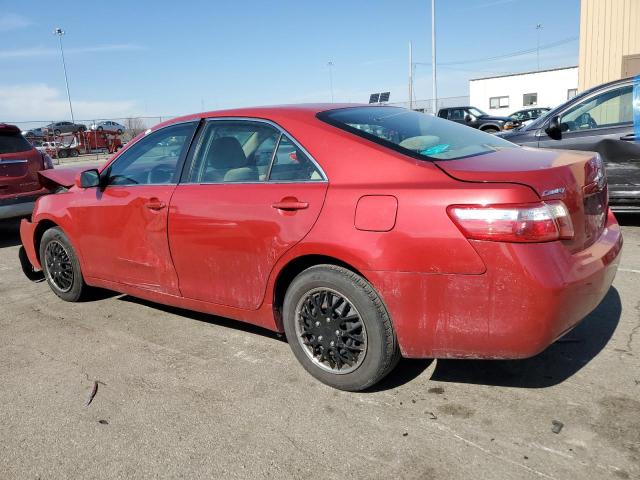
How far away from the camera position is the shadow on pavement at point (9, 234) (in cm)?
792

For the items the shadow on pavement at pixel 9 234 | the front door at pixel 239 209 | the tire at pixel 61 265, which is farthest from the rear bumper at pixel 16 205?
the front door at pixel 239 209

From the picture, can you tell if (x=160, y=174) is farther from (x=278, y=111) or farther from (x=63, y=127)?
(x=63, y=127)

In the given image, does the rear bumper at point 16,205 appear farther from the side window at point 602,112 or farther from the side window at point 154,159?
the side window at point 602,112

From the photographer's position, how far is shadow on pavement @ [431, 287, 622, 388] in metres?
2.98

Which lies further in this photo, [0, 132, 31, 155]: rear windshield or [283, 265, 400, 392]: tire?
[0, 132, 31, 155]: rear windshield

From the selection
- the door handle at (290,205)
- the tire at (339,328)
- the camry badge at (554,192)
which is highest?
the camry badge at (554,192)

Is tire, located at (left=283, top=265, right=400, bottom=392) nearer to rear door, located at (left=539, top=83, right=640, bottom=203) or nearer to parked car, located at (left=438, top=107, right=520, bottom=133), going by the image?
rear door, located at (left=539, top=83, right=640, bottom=203)

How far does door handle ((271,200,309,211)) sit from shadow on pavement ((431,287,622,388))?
1229 mm

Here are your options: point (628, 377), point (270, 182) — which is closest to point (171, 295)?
point (270, 182)

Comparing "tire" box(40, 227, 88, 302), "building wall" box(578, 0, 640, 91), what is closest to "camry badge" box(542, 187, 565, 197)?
"tire" box(40, 227, 88, 302)

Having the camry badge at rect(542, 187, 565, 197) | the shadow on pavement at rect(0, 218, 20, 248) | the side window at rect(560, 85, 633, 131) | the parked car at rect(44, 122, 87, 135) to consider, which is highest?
the parked car at rect(44, 122, 87, 135)

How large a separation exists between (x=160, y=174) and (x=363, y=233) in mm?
1826

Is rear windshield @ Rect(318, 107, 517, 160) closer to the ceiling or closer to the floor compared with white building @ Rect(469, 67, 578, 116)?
closer to the floor

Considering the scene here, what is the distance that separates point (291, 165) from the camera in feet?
10.2
